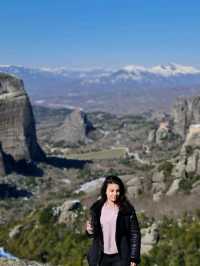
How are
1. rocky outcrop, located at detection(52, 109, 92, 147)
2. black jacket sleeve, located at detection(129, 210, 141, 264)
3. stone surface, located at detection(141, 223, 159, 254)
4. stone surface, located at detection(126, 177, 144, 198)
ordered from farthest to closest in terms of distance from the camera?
1. rocky outcrop, located at detection(52, 109, 92, 147)
2. stone surface, located at detection(126, 177, 144, 198)
3. stone surface, located at detection(141, 223, 159, 254)
4. black jacket sleeve, located at detection(129, 210, 141, 264)

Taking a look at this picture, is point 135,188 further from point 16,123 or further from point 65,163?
point 16,123

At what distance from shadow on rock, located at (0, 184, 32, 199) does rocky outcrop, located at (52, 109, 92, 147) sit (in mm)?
80952

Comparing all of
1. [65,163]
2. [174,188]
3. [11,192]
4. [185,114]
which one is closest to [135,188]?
[174,188]

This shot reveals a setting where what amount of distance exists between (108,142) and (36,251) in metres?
143

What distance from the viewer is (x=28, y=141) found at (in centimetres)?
12675

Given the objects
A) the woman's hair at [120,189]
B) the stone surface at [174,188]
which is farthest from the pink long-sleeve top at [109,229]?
the stone surface at [174,188]

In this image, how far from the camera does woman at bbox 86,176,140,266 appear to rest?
10.1 meters

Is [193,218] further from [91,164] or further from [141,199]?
[91,164]

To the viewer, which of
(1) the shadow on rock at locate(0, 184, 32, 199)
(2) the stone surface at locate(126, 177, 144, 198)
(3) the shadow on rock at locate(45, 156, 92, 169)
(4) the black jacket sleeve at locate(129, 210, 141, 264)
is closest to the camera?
(4) the black jacket sleeve at locate(129, 210, 141, 264)

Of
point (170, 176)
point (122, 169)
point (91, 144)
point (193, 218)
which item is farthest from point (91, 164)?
point (193, 218)

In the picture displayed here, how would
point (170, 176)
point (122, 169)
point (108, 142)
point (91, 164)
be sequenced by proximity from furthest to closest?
point (108, 142) < point (91, 164) < point (122, 169) < point (170, 176)

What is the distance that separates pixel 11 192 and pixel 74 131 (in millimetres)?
93300

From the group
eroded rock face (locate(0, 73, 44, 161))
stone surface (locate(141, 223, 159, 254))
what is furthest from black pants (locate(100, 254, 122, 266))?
eroded rock face (locate(0, 73, 44, 161))

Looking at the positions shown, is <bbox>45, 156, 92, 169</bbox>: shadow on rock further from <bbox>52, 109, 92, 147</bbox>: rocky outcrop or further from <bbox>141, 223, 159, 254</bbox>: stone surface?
<bbox>141, 223, 159, 254</bbox>: stone surface
